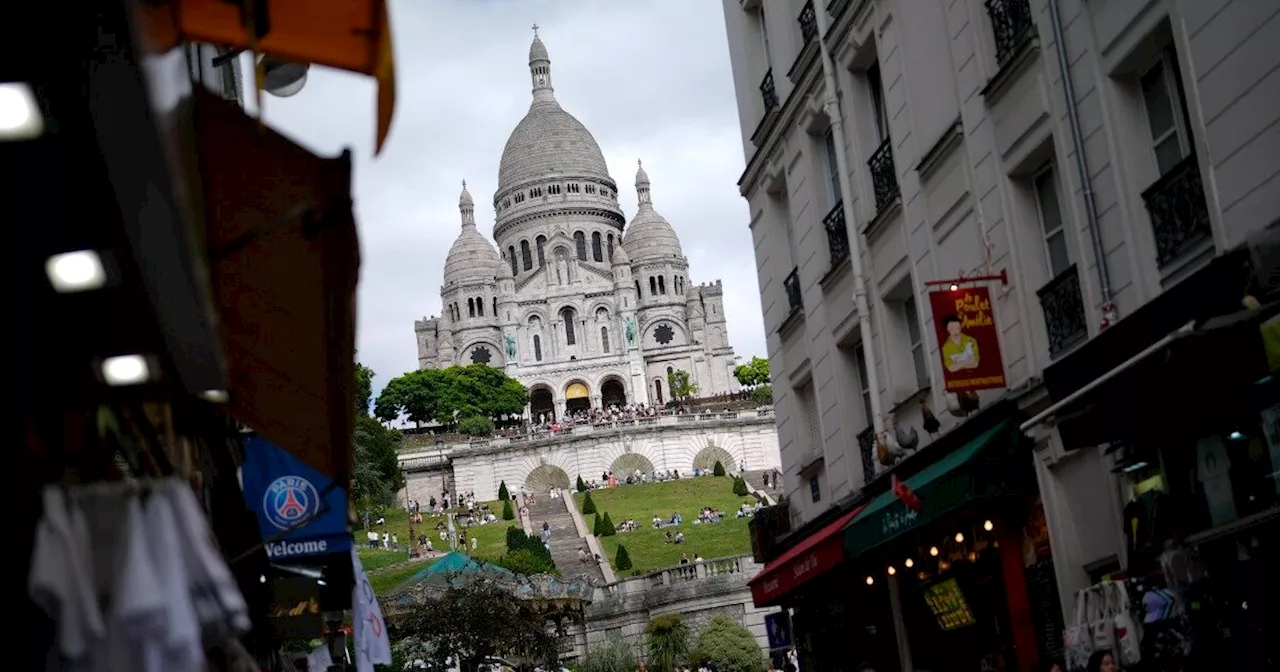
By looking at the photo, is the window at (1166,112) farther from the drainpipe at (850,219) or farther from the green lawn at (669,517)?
the green lawn at (669,517)

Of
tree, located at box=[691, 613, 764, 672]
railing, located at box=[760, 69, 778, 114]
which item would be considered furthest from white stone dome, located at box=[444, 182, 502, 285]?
railing, located at box=[760, 69, 778, 114]

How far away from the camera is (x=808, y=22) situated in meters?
20.3

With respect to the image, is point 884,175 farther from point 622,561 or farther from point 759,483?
point 759,483

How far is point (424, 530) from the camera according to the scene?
85500 millimetres

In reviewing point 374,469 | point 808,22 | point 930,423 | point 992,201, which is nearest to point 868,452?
point 930,423

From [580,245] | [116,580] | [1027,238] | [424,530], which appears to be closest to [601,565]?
[424,530]

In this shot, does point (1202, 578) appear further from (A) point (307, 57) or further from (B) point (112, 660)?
(B) point (112, 660)

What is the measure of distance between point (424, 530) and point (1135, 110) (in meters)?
75.8

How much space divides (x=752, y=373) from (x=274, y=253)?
13934cm

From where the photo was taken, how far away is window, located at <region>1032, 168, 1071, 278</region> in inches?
546

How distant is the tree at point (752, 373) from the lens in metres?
144

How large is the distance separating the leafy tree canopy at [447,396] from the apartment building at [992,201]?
109m

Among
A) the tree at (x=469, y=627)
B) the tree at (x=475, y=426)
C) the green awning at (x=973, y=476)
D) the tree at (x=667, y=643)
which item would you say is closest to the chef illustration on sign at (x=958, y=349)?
the green awning at (x=973, y=476)

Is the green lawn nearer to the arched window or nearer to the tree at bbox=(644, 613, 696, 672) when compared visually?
the tree at bbox=(644, 613, 696, 672)
